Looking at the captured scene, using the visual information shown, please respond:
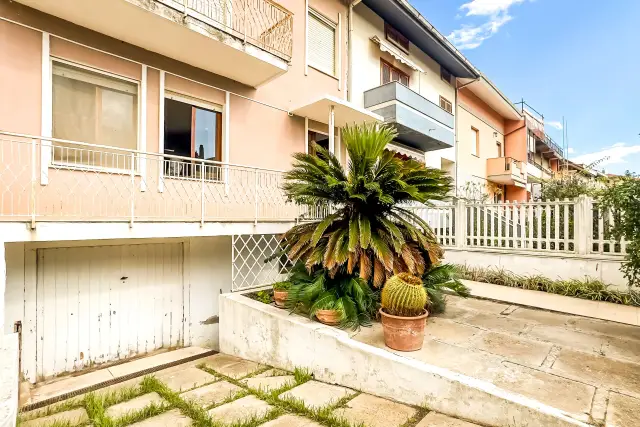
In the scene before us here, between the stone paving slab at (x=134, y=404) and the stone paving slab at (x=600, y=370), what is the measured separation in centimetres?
506

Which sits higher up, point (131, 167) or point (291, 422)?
point (131, 167)

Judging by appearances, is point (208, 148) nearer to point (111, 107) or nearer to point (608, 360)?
point (111, 107)

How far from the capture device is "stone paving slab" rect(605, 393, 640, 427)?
3.02 m

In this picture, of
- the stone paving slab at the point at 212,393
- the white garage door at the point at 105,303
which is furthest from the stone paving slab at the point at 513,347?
the white garage door at the point at 105,303

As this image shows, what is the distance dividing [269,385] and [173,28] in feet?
21.6

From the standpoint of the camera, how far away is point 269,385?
15.8 ft

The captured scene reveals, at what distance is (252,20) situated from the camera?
28.0ft

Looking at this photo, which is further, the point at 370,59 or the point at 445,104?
the point at 445,104

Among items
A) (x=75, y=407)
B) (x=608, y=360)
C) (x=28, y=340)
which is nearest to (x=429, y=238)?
(x=608, y=360)

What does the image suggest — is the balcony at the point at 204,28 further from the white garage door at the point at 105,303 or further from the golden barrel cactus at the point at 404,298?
the golden barrel cactus at the point at 404,298

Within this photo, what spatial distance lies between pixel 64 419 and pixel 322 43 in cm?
1107

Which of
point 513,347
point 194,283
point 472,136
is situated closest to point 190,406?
point 194,283

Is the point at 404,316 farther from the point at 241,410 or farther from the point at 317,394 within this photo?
the point at 241,410

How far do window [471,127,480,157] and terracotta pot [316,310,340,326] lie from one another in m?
17.0
